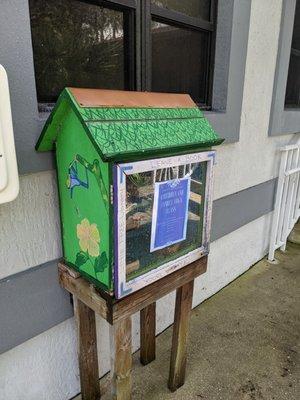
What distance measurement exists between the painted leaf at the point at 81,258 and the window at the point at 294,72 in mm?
2709

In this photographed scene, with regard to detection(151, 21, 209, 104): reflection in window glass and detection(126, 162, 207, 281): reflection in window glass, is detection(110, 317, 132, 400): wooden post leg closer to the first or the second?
detection(126, 162, 207, 281): reflection in window glass

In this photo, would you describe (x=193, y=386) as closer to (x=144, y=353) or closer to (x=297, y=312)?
(x=144, y=353)

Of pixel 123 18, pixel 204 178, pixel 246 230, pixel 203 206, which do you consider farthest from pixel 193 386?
pixel 123 18

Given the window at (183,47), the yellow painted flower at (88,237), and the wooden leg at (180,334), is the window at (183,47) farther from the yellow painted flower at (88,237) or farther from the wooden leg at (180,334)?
the wooden leg at (180,334)

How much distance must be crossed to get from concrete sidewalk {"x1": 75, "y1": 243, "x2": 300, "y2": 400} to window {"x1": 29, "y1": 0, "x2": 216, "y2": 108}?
1.61 m

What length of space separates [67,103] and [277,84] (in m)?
2.16

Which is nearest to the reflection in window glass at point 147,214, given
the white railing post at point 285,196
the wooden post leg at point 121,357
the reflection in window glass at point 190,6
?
the wooden post leg at point 121,357

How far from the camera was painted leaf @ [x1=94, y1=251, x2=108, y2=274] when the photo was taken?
1.13 meters

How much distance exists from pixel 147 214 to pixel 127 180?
188mm

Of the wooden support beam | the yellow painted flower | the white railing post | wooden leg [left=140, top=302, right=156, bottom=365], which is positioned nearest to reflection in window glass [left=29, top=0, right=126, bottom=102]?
the yellow painted flower

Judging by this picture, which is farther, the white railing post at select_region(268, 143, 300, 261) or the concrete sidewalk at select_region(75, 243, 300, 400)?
the white railing post at select_region(268, 143, 300, 261)

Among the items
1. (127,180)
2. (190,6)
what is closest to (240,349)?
(127,180)

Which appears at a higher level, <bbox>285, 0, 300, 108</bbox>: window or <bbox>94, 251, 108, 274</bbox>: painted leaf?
<bbox>285, 0, 300, 108</bbox>: window

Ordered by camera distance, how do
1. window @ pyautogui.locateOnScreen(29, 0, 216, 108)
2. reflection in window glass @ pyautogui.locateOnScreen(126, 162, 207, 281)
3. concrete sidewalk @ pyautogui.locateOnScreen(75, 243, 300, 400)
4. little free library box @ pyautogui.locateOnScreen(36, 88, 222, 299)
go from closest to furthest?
1. little free library box @ pyautogui.locateOnScreen(36, 88, 222, 299)
2. reflection in window glass @ pyautogui.locateOnScreen(126, 162, 207, 281)
3. window @ pyautogui.locateOnScreen(29, 0, 216, 108)
4. concrete sidewalk @ pyautogui.locateOnScreen(75, 243, 300, 400)
